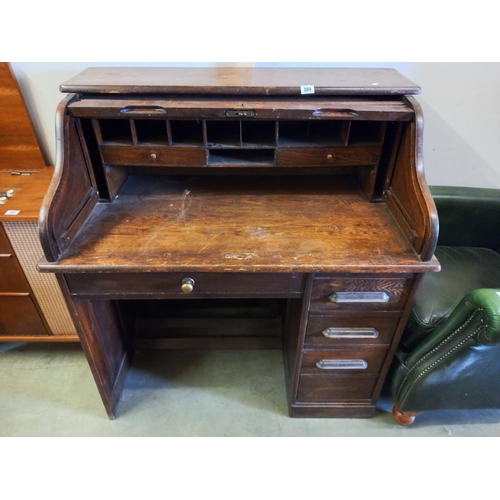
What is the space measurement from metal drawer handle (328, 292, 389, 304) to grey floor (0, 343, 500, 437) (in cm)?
63

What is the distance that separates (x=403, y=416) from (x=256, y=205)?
98 centimetres

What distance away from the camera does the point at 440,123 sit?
4.82 ft

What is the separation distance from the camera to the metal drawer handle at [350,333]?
1.14m

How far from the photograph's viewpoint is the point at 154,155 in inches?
43.4

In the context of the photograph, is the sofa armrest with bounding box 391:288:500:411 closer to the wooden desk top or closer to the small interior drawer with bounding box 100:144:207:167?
the small interior drawer with bounding box 100:144:207:167

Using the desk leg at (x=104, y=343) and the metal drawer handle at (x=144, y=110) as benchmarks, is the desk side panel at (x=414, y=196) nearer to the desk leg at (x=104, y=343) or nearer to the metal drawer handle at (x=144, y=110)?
the metal drawer handle at (x=144, y=110)

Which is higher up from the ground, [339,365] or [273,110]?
[273,110]

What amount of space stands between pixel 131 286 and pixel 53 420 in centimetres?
81

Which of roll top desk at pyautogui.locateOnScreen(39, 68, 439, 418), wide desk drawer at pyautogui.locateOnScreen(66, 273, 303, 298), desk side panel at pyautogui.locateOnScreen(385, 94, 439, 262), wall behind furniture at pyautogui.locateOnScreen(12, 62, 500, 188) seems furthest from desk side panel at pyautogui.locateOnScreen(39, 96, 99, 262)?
desk side panel at pyautogui.locateOnScreen(385, 94, 439, 262)

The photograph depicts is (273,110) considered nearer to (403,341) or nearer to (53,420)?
(403,341)

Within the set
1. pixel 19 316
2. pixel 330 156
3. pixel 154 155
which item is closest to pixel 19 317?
pixel 19 316

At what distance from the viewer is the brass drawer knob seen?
38.2 inches

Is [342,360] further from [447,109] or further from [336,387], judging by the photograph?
[447,109]
